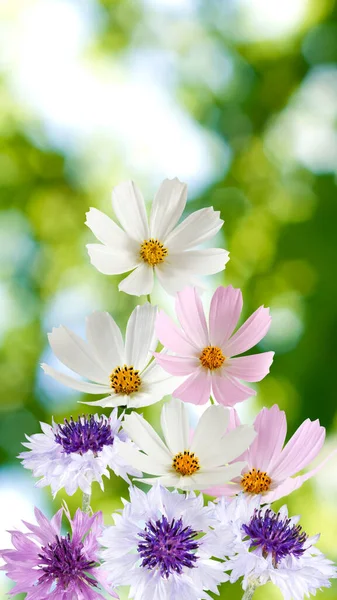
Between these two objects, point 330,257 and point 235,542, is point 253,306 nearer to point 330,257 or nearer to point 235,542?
point 330,257

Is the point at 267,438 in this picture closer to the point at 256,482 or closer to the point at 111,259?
the point at 256,482

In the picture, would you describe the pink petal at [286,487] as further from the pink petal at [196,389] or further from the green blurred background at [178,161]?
the green blurred background at [178,161]

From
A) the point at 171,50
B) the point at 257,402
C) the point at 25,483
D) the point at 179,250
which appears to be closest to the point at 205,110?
the point at 171,50

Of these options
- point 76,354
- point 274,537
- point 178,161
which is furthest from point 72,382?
point 178,161

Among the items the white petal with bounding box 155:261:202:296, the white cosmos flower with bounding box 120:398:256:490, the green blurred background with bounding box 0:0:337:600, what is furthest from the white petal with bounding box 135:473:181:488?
the green blurred background with bounding box 0:0:337:600

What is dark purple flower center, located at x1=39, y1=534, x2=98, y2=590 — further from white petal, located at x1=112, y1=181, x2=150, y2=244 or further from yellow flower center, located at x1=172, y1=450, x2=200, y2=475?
white petal, located at x1=112, y1=181, x2=150, y2=244
